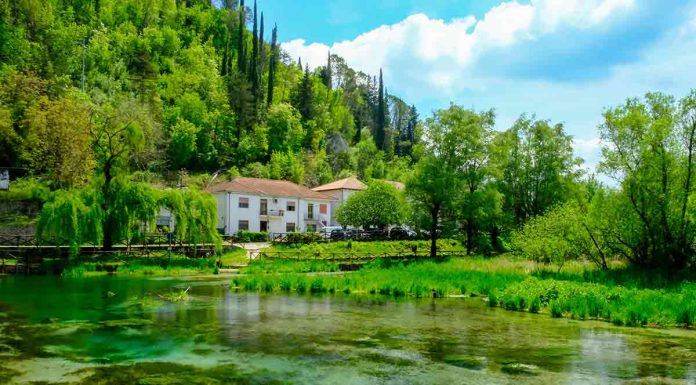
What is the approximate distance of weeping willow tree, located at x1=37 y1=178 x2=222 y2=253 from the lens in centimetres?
3450

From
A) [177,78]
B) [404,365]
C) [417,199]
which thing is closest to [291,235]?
[417,199]

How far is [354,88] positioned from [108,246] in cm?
11680

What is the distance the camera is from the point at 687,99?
28.5 m

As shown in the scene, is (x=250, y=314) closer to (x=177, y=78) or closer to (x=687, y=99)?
(x=687, y=99)

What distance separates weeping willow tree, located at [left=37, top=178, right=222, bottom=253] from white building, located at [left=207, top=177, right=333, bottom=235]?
938 inches

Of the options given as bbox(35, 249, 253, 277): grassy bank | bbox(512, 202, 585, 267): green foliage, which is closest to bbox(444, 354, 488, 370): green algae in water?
bbox(512, 202, 585, 267): green foliage

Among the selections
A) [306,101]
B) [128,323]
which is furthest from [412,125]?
[128,323]

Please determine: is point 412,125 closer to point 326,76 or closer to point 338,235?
point 326,76

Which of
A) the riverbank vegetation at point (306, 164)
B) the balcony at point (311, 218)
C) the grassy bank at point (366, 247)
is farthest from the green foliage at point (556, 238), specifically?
the balcony at point (311, 218)

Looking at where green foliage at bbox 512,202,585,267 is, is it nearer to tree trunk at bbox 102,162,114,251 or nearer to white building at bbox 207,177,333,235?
tree trunk at bbox 102,162,114,251

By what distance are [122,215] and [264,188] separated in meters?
33.2

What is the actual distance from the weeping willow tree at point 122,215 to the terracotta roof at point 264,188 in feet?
82.2

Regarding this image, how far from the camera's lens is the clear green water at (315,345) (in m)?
11.3

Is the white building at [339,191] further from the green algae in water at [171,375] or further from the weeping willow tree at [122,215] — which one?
the green algae in water at [171,375]
